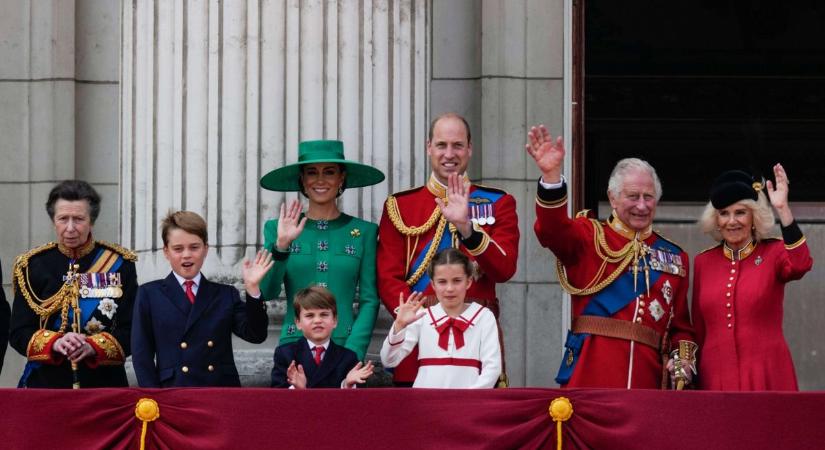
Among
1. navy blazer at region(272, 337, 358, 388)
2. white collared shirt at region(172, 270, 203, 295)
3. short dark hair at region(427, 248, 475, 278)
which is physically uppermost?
short dark hair at region(427, 248, 475, 278)

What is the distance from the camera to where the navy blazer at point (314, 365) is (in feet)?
24.4

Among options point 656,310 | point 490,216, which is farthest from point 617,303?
point 490,216

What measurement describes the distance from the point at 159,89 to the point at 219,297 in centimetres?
160

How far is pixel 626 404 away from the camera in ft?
22.1

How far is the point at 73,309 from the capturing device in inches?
305

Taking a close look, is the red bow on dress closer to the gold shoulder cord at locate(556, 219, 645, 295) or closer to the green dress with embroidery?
the green dress with embroidery

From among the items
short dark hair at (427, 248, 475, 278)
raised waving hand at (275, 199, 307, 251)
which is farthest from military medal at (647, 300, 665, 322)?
raised waving hand at (275, 199, 307, 251)

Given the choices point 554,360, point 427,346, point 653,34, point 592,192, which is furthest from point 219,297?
point 653,34

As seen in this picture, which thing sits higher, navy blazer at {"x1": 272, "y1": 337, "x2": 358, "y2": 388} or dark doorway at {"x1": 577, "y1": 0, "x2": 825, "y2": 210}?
dark doorway at {"x1": 577, "y1": 0, "x2": 825, "y2": 210}

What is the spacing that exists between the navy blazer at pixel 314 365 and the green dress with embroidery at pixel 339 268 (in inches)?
9.0

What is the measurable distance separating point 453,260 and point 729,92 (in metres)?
3.96

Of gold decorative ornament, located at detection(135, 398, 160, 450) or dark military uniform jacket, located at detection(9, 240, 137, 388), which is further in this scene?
dark military uniform jacket, located at detection(9, 240, 137, 388)

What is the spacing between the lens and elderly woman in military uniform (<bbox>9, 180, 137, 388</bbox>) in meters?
7.72

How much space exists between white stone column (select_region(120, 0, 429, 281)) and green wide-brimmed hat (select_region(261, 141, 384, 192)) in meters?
0.45
